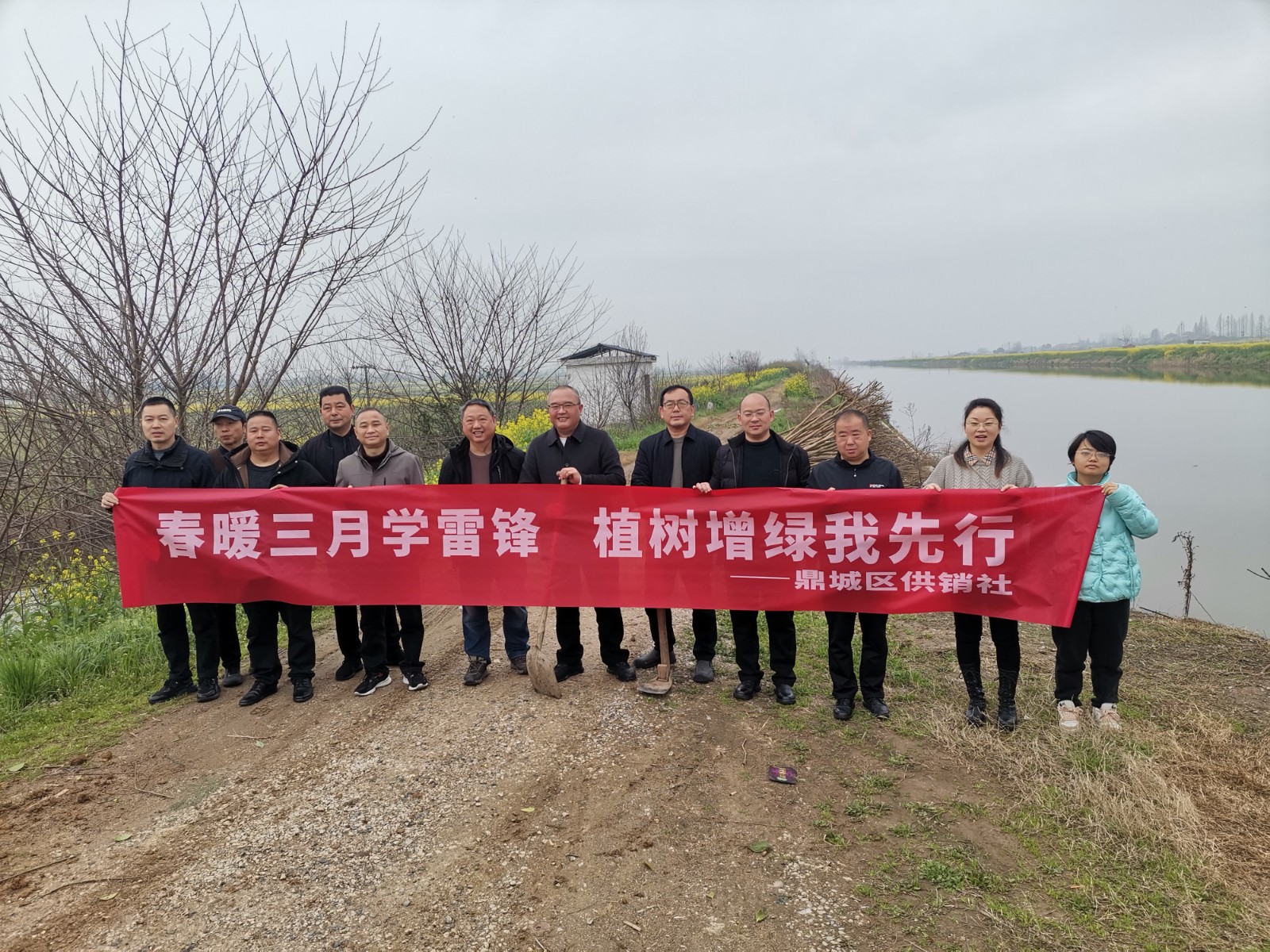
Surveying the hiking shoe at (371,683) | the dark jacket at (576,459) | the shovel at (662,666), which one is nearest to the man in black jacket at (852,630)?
the shovel at (662,666)

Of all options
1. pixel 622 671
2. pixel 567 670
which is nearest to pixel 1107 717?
pixel 622 671

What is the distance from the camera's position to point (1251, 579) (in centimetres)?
856

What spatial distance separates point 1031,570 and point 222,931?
4151 millimetres

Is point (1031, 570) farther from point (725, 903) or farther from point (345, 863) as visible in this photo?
point (345, 863)

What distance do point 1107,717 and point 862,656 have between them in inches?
51.8

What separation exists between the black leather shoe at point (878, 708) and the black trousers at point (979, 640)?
0.51 m

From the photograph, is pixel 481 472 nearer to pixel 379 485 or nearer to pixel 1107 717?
pixel 379 485

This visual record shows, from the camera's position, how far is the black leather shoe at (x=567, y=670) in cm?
446

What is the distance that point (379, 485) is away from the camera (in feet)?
14.1

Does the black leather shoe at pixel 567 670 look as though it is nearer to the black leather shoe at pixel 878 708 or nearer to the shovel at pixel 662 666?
the shovel at pixel 662 666

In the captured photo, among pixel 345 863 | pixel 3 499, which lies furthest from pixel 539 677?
pixel 3 499

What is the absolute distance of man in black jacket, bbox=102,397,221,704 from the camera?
167 inches

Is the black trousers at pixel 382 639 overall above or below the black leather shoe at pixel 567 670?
above

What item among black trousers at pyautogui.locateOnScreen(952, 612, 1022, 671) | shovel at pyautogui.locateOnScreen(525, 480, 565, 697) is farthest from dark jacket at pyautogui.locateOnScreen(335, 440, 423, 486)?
black trousers at pyautogui.locateOnScreen(952, 612, 1022, 671)
